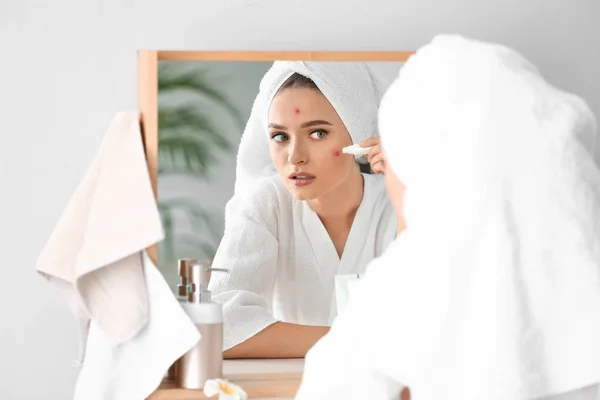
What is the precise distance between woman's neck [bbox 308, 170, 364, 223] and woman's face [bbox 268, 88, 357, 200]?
0.03 ft

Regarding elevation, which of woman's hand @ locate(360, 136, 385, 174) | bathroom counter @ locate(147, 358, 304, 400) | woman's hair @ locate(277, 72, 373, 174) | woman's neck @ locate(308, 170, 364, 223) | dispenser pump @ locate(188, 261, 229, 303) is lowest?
bathroom counter @ locate(147, 358, 304, 400)

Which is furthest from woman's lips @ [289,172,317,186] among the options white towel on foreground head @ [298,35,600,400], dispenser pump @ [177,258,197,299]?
white towel on foreground head @ [298,35,600,400]

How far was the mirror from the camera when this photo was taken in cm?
130

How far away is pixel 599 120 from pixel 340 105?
517mm

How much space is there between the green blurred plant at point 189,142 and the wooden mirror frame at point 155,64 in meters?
0.02

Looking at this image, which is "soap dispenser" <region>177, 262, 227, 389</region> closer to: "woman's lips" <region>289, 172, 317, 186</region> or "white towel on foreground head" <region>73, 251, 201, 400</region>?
"white towel on foreground head" <region>73, 251, 201, 400</region>

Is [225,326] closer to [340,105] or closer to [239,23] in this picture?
[340,105]

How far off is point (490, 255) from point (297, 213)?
1.80 feet

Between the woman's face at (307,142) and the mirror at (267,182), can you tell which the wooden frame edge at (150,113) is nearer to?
the mirror at (267,182)

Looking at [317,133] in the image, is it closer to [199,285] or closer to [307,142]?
[307,142]

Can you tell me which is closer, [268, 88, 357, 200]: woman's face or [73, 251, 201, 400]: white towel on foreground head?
[73, 251, 201, 400]: white towel on foreground head

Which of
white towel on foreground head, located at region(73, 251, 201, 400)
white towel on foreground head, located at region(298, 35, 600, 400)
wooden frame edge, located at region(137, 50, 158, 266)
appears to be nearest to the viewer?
white towel on foreground head, located at region(298, 35, 600, 400)

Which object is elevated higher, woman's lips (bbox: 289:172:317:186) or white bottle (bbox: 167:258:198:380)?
woman's lips (bbox: 289:172:317:186)

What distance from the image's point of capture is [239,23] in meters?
1.40
